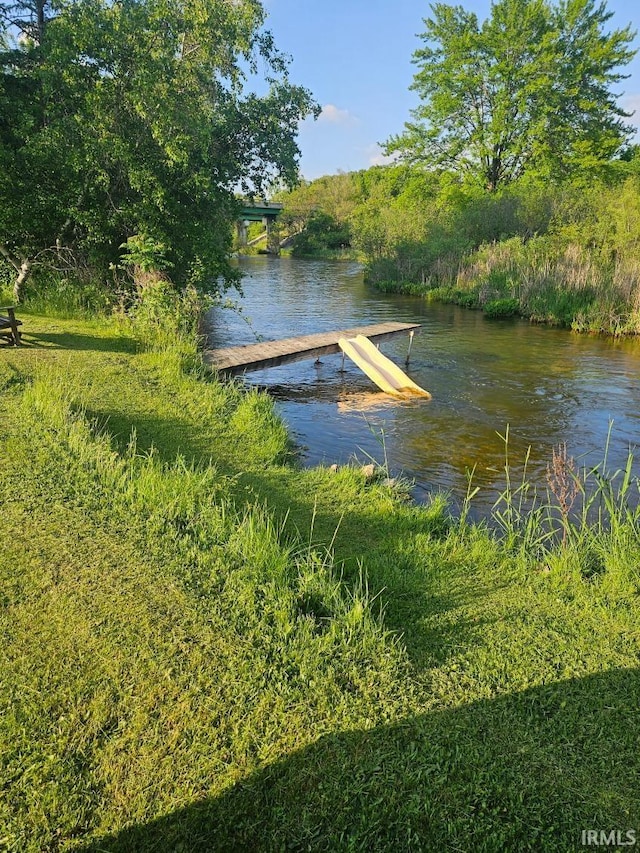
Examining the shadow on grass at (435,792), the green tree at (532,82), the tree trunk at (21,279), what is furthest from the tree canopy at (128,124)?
the green tree at (532,82)

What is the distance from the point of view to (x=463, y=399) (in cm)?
1143

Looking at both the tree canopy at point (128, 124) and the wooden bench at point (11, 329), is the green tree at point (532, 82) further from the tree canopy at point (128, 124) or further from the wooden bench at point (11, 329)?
the wooden bench at point (11, 329)

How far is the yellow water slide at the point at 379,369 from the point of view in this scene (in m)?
11.6

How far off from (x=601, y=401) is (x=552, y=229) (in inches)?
643

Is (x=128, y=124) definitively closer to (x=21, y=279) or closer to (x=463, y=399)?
(x=21, y=279)

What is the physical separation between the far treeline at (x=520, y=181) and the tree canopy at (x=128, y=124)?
1156 cm

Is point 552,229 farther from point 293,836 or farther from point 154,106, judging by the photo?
point 293,836

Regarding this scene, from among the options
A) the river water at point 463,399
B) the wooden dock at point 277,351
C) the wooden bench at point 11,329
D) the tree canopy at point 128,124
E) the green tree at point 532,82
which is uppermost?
the green tree at point 532,82

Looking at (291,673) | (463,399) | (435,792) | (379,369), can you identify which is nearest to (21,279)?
(379,369)

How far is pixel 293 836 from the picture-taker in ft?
7.16

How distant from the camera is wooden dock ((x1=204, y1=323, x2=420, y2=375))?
11.1m

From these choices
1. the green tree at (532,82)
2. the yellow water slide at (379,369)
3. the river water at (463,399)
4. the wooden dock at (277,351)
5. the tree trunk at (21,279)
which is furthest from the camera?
the green tree at (532,82)

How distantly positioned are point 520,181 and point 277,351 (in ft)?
102

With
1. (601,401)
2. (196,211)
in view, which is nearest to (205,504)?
(601,401)
